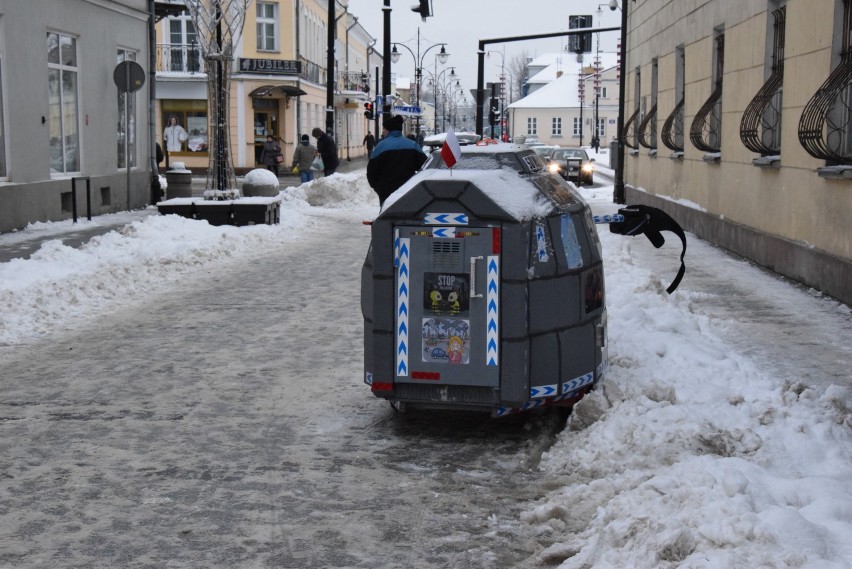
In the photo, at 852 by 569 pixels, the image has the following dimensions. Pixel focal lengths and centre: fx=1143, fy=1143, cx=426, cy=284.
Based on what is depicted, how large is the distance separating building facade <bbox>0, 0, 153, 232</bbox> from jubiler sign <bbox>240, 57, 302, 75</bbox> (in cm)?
2210

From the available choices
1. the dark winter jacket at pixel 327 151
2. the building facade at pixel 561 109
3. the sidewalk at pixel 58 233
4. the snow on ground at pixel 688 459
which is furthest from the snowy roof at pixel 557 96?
the snow on ground at pixel 688 459

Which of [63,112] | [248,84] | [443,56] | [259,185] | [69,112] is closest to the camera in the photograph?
[63,112]

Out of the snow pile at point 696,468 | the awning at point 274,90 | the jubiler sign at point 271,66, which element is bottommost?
the snow pile at point 696,468

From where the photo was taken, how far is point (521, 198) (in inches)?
252

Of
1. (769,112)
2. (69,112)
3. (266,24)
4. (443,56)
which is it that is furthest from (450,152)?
(443,56)

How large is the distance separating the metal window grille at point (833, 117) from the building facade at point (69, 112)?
39.5 feet

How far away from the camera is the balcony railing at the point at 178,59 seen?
47.8 m

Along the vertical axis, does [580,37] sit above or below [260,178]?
above

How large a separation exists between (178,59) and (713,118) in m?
33.4

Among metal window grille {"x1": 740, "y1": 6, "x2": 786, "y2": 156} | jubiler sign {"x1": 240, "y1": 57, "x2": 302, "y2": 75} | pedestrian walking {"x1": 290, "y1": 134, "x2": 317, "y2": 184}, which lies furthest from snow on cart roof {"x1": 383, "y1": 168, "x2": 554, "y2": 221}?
jubiler sign {"x1": 240, "y1": 57, "x2": 302, "y2": 75}

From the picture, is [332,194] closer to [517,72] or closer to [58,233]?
[58,233]

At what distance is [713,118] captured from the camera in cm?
1930

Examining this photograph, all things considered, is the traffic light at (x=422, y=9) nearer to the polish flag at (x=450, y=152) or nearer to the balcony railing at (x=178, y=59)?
the polish flag at (x=450, y=152)

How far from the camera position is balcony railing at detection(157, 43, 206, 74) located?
47844 mm
